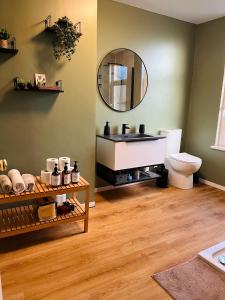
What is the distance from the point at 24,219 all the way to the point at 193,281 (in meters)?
1.54

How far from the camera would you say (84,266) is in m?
1.78

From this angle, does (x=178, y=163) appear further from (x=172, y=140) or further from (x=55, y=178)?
(x=55, y=178)

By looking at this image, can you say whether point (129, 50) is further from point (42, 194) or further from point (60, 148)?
point (42, 194)

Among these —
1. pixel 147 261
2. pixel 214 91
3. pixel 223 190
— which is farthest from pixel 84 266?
pixel 214 91

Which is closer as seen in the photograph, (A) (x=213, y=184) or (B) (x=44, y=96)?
(B) (x=44, y=96)

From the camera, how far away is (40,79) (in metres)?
2.17

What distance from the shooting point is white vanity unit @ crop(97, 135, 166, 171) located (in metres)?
2.71

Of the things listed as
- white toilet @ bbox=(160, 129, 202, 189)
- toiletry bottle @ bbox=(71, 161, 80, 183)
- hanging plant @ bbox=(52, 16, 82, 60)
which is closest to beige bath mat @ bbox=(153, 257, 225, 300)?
toiletry bottle @ bbox=(71, 161, 80, 183)

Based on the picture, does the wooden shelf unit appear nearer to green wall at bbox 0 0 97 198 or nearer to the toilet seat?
green wall at bbox 0 0 97 198

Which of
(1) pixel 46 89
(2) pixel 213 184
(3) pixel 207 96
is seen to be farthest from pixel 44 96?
(2) pixel 213 184

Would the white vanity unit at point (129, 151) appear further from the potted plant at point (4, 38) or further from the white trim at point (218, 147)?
the potted plant at point (4, 38)

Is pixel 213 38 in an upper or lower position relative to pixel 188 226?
upper

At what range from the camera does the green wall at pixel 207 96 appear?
11.0 ft

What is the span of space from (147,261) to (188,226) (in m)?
0.78
